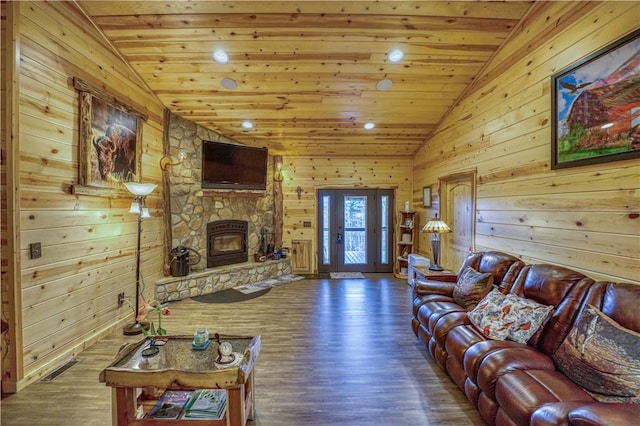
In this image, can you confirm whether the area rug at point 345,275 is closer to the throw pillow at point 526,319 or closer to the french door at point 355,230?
the french door at point 355,230

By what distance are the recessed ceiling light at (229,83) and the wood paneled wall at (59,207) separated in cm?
117

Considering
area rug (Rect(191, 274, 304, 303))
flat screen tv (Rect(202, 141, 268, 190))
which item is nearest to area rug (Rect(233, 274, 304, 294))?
area rug (Rect(191, 274, 304, 303))

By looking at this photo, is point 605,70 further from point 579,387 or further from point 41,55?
point 41,55

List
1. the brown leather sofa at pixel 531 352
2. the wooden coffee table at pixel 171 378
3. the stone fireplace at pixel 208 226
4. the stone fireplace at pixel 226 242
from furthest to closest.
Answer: the stone fireplace at pixel 226 242
the stone fireplace at pixel 208 226
the wooden coffee table at pixel 171 378
the brown leather sofa at pixel 531 352

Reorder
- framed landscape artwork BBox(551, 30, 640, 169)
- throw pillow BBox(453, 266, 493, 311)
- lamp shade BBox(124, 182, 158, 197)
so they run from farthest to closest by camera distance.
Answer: lamp shade BBox(124, 182, 158, 197) → throw pillow BBox(453, 266, 493, 311) → framed landscape artwork BBox(551, 30, 640, 169)

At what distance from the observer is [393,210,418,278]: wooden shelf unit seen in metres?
5.77

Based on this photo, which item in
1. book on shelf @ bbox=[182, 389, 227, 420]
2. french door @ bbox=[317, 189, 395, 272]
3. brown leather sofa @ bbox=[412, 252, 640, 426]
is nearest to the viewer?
brown leather sofa @ bbox=[412, 252, 640, 426]

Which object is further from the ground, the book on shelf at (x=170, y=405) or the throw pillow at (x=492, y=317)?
the throw pillow at (x=492, y=317)

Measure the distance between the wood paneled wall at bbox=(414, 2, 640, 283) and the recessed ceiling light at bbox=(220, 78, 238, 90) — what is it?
10.8ft

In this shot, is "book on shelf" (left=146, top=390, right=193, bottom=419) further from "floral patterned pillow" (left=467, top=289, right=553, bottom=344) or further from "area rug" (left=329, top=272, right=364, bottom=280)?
"area rug" (left=329, top=272, right=364, bottom=280)

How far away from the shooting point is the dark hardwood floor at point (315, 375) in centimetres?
196

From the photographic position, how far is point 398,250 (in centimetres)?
600

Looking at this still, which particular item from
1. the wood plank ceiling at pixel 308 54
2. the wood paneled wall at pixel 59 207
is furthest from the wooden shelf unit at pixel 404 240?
the wood paneled wall at pixel 59 207

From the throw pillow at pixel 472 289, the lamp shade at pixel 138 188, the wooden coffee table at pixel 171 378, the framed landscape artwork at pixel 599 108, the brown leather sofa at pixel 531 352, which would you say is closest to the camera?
the brown leather sofa at pixel 531 352
